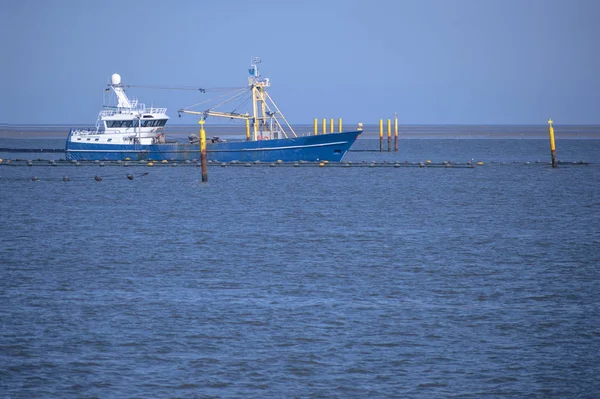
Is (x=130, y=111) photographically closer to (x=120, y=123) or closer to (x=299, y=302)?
(x=120, y=123)

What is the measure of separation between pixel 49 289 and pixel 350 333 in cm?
757

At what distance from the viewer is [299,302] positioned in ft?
64.1

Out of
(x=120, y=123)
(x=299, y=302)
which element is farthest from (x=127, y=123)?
(x=299, y=302)

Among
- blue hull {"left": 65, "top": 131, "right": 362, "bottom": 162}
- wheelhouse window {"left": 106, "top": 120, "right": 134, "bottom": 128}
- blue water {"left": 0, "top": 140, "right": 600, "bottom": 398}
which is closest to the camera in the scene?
blue water {"left": 0, "top": 140, "right": 600, "bottom": 398}

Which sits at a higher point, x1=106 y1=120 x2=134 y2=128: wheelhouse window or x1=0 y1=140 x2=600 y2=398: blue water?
x1=106 y1=120 x2=134 y2=128: wheelhouse window

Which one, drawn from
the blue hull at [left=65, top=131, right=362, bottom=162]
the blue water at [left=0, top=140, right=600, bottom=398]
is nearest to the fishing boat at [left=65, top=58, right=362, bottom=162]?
the blue hull at [left=65, top=131, right=362, bottom=162]

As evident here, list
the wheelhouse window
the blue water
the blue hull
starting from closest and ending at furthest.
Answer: the blue water, the blue hull, the wheelhouse window

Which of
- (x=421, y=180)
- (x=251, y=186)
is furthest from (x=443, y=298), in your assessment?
(x=421, y=180)

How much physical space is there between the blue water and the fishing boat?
25851 mm

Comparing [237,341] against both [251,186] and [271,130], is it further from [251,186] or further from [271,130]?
[271,130]

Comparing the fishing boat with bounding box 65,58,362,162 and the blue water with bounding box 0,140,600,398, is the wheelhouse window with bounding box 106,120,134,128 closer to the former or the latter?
the fishing boat with bounding box 65,58,362,162

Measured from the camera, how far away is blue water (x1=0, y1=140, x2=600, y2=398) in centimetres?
1446

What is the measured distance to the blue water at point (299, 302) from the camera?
14461 millimetres

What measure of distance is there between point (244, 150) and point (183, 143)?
4.69 metres
